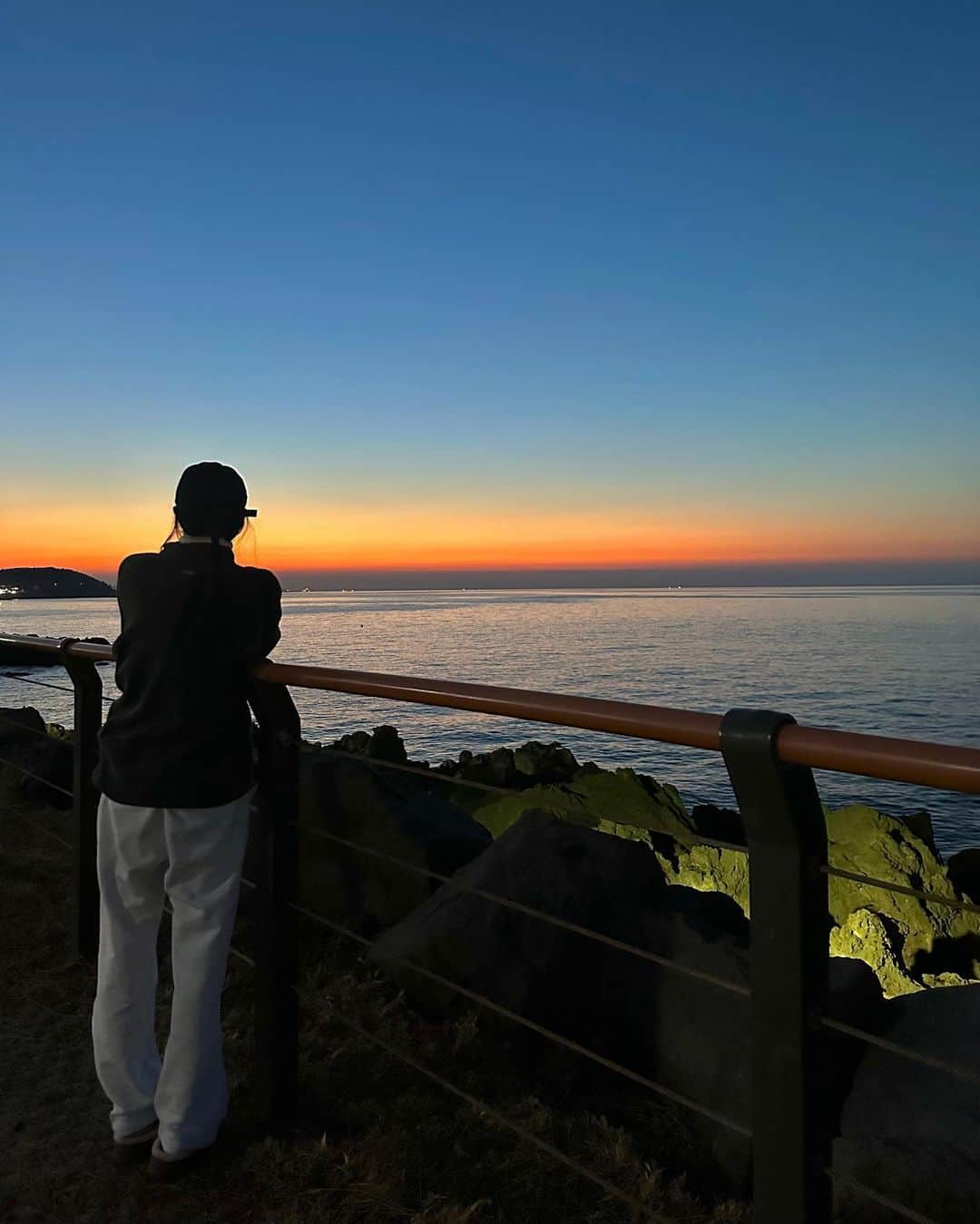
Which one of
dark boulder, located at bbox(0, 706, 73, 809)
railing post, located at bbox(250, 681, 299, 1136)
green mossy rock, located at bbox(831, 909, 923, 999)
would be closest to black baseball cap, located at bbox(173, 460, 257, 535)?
railing post, located at bbox(250, 681, 299, 1136)

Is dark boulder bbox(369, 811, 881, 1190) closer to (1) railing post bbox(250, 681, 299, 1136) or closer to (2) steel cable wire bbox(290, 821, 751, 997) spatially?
(2) steel cable wire bbox(290, 821, 751, 997)

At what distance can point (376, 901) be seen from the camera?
15.6 feet

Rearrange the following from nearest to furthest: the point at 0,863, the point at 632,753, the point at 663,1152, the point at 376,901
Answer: the point at 663,1152, the point at 376,901, the point at 0,863, the point at 632,753

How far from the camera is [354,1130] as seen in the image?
9.84ft

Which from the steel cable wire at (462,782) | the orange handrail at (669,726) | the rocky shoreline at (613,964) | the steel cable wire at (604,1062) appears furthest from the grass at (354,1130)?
the orange handrail at (669,726)

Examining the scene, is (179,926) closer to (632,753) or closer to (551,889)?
(551,889)

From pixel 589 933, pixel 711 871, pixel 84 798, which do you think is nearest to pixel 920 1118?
pixel 589 933

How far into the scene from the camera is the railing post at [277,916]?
290 centimetres

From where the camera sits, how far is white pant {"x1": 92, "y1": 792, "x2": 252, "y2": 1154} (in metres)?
2.58

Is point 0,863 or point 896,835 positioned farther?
point 896,835

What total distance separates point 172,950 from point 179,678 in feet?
2.44

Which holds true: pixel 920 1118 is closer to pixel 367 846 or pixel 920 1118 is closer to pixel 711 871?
pixel 367 846

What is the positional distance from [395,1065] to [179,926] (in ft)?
4.17

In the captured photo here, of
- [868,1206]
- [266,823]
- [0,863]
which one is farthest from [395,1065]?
[0,863]
